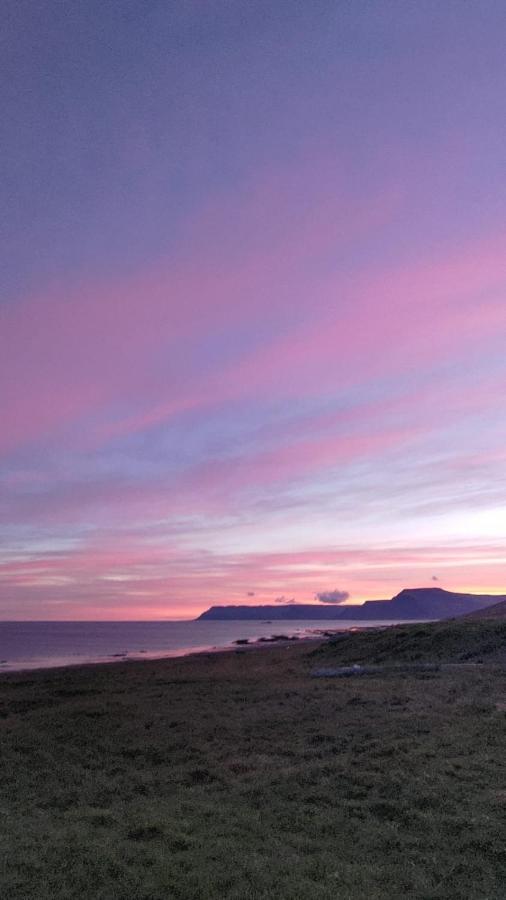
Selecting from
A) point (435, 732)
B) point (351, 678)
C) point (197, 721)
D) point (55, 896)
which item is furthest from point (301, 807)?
point (351, 678)

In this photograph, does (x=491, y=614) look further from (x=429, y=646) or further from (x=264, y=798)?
(x=264, y=798)

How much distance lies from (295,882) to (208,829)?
8.67 feet

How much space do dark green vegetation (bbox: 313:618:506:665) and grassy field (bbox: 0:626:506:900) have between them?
35.7 ft

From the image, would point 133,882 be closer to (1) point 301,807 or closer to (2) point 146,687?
(1) point 301,807

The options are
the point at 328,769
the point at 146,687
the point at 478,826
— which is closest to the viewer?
the point at 478,826

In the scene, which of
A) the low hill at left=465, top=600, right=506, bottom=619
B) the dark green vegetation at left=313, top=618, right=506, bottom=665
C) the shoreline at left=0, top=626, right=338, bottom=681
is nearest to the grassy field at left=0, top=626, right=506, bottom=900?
the dark green vegetation at left=313, top=618, right=506, bottom=665

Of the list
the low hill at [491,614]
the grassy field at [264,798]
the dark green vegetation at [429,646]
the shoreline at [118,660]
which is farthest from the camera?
the low hill at [491,614]

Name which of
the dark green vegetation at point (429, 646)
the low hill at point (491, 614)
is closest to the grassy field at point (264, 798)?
the dark green vegetation at point (429, 646)

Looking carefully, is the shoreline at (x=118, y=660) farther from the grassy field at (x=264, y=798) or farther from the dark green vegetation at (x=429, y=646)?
the grassy field at (x=264, y=798)

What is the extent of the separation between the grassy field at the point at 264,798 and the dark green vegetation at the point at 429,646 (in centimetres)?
1089

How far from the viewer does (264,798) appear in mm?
12383

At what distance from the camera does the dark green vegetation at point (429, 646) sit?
114 feet

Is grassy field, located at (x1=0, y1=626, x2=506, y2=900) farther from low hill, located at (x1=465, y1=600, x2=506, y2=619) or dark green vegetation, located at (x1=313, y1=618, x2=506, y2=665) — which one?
low hill, located at (x1=465, y1=600, x2=506, y2=619)

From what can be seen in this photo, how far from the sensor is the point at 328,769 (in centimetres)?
1402
